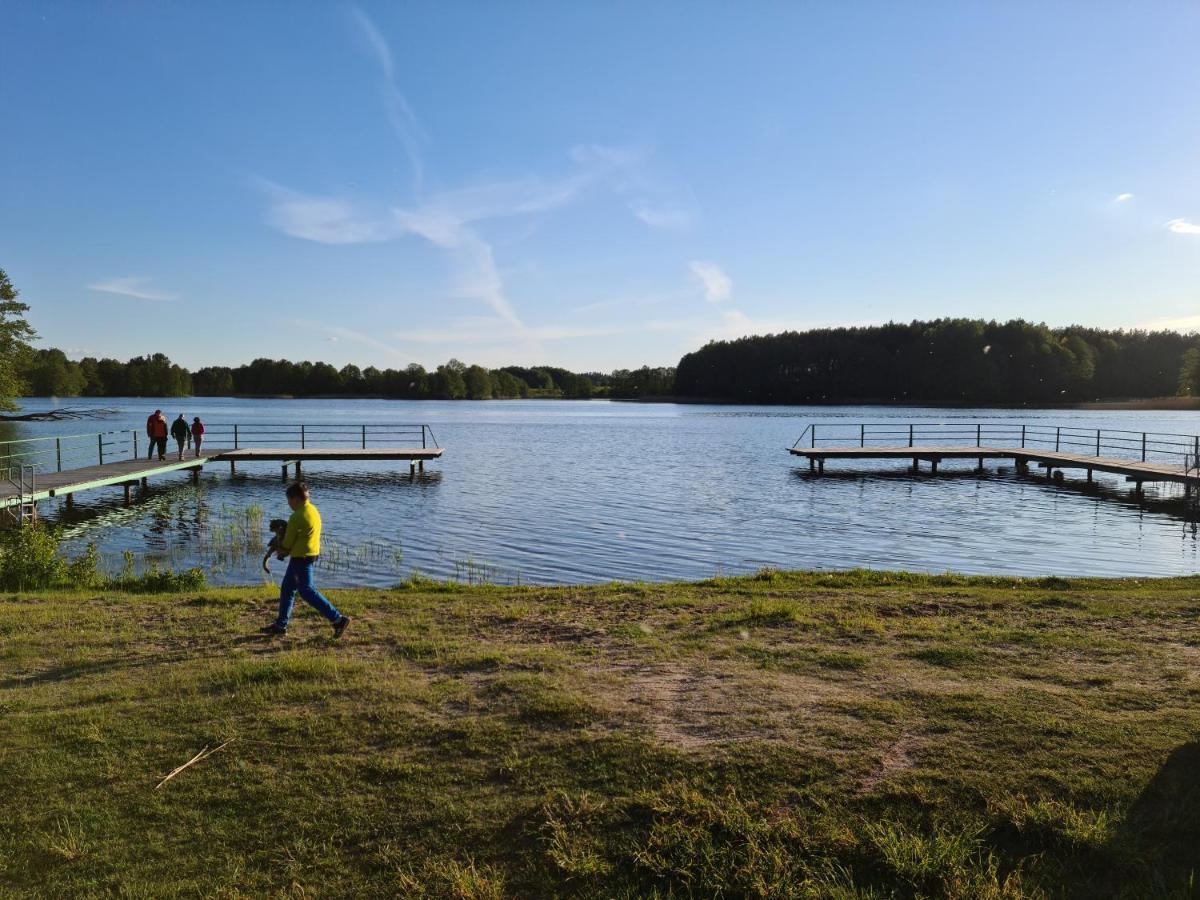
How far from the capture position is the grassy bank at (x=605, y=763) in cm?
407

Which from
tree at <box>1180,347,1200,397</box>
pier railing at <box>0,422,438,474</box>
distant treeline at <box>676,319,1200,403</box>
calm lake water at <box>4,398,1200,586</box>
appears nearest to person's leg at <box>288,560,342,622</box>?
calm lake water at <box>4,398,1200,586</box>

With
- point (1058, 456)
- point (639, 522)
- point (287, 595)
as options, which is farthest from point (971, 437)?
point (287, 595)

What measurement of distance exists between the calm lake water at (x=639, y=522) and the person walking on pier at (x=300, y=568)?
219 inches

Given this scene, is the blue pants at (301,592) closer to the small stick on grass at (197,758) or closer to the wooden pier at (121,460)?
the small stick on grass at (197,758)

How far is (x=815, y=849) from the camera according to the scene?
13.7 ft

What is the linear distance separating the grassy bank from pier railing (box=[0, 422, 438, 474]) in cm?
2583

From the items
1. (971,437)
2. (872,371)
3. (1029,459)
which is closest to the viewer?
(1029,459)

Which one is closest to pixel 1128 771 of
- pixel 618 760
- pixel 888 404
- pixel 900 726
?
pixel 900 726

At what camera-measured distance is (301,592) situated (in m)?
8.12

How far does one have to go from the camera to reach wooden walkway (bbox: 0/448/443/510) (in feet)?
68.9

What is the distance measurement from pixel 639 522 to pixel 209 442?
39751 millimetres

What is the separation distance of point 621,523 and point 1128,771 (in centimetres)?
1607

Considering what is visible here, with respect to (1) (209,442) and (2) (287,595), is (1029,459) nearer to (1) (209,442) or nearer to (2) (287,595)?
(2) (287,595)

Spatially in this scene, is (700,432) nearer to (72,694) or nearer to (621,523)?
(621,523)
